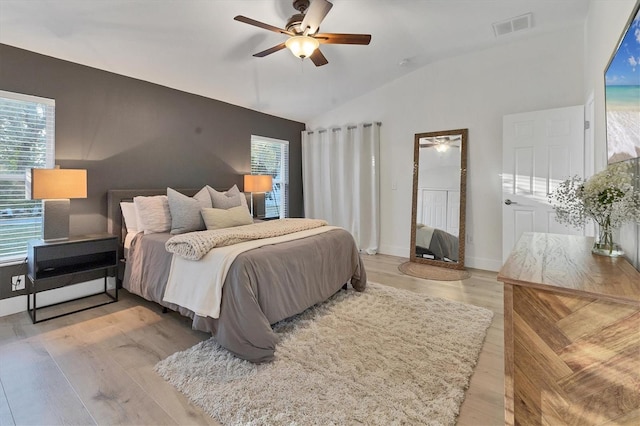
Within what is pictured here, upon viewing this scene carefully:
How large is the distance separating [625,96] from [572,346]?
126cm

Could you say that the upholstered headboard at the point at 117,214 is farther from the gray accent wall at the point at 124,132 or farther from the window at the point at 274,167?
the window at the point at 274,167

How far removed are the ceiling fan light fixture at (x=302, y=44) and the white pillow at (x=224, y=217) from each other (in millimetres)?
1723

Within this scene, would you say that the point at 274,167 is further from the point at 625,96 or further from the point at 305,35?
the point at 625,96

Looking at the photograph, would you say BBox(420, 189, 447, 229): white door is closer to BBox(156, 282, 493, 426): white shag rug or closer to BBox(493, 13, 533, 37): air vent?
BBox(156, 282, 493, 426): white shag rug

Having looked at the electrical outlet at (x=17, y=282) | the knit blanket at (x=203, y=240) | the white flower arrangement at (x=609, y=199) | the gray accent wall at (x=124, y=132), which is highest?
the gray accent wall at (x=124, y=132)

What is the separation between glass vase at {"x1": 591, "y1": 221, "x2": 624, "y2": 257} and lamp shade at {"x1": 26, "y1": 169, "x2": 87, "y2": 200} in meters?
3.77

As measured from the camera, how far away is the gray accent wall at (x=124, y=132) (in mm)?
2885

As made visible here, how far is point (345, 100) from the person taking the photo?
5203 millimetres

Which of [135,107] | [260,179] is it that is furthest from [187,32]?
[260,179]

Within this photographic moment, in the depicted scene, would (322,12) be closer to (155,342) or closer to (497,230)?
(155,342)

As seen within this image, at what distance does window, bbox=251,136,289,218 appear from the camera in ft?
16.8

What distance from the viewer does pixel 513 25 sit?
3.36m

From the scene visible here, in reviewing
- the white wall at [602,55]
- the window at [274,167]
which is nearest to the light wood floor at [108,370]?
the white wall at [602,55]

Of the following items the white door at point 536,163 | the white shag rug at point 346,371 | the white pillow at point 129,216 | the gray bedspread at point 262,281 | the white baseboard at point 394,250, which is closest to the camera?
the white shag rug at point 346,371
